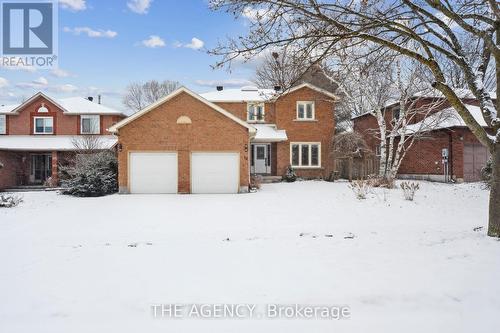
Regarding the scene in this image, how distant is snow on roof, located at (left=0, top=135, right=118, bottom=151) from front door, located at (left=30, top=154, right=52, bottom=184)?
59.3 inches

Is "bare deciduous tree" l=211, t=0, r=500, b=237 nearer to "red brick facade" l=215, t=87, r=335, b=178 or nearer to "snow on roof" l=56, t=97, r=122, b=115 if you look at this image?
"red brick facade" l=215, t=87, r=335, b=178

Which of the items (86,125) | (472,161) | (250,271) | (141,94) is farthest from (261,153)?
(141,94)

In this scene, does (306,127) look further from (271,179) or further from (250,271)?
(250,271)

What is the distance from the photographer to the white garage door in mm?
18781

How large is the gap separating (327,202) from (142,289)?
35.7 ft

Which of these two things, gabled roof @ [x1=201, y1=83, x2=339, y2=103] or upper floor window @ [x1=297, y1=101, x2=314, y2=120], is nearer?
gabled roof @ [x1=201, y1=83, x2=339, y2=103]

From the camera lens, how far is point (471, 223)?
9.75m

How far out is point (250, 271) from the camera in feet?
18.2

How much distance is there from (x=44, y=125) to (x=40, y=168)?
10.9 ft

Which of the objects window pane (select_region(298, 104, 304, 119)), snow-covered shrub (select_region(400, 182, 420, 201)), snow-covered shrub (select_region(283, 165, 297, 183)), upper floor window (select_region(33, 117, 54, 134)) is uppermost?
window pane (select_region(298, 104, 304, 119))

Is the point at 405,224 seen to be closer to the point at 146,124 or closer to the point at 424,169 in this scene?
the point at 146,124

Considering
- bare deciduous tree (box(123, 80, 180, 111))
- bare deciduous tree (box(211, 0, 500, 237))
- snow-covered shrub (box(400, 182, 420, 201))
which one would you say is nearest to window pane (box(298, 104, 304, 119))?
snow-covered shrub (box(400, 182, 420, 201))

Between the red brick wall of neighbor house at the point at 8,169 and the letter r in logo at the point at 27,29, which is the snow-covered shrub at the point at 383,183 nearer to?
the letter r in logo at the point at 27,29

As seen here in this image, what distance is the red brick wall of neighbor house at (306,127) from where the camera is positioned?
25594 mm
